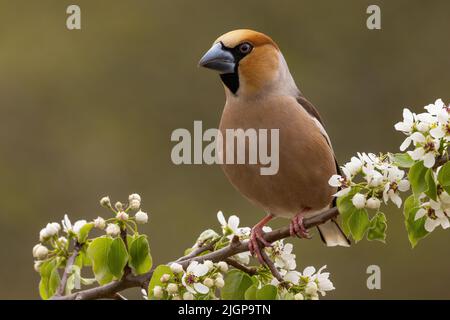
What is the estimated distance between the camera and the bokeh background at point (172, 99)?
7340 millimetres

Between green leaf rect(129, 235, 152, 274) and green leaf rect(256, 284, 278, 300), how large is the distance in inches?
13.1

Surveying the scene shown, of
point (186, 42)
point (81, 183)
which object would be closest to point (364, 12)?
point (186, 42)

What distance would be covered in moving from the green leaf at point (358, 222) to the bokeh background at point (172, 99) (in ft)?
16.1

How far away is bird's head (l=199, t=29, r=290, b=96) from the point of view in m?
3.09

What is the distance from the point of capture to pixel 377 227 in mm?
2174

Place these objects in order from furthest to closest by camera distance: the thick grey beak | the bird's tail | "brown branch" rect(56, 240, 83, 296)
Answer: the bird's tail → the thick grey beak → "brown branch" rect(56, 240, 83, 296)

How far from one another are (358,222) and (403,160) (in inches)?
7.7

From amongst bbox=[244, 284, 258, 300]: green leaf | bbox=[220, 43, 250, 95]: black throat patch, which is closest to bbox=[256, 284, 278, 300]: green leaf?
bbox=[244, 284, 258, 300]: green leaf

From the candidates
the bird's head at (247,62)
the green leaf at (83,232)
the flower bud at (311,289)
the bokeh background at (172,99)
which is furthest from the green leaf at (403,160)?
the bokeh background at (172,99)

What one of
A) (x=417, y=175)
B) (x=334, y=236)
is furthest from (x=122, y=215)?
(x=334, y=236)

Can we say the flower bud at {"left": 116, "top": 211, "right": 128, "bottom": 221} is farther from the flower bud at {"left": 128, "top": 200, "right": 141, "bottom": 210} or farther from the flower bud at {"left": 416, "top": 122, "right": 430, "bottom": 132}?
the flower bud at {"left": 416, "top": 122, "right": 430, "bottom": 132}

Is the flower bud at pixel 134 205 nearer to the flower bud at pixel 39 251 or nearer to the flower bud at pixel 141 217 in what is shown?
the flower bud at pixel 141 217

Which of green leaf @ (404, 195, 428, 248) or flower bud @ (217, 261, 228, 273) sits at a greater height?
green leaf @ (404, 195, 428, 248)

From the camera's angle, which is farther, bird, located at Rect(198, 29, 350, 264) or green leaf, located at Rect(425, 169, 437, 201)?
bird, located at Rect(198, 29, 350, 264)
